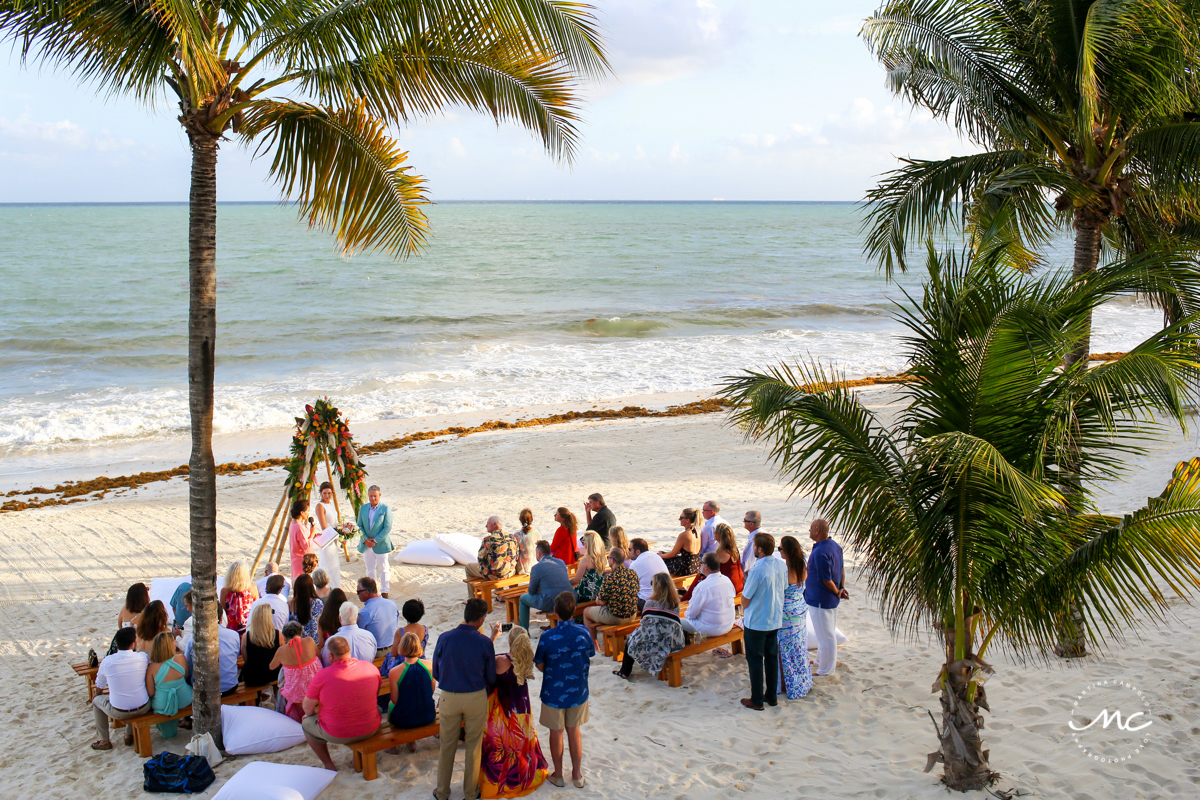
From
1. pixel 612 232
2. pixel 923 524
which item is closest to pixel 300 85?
pixel 923 524

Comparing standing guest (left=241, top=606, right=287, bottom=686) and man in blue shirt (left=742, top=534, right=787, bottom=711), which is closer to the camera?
man in blue shirt (left=742, top=534, right=787, bottom=711)

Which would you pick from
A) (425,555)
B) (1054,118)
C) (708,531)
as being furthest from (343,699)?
(1054,118)

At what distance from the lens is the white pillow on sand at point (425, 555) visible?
10836 millimetres

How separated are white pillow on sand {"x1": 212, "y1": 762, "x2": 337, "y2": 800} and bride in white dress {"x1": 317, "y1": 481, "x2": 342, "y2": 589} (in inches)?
155

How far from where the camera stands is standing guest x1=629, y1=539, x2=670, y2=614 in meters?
8.11

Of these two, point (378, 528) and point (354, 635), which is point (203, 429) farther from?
point (378, 528)

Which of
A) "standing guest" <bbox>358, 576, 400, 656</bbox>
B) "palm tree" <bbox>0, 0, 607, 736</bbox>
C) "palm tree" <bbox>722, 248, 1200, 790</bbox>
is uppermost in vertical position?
"palm tree" <bbox>0, 0, 607, 736</bbox>

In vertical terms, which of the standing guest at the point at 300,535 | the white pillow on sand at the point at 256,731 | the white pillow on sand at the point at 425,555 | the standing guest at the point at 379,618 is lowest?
the white pillow on sand at the point at 256,731

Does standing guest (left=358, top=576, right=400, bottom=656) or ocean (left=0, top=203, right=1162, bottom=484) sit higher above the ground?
ocean (left=0, top=203, right=1162, bottom=484)

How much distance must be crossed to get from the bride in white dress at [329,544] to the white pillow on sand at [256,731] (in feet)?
9.94

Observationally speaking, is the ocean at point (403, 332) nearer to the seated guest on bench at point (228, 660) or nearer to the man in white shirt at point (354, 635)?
the seated guest on bench at point (228, 660)

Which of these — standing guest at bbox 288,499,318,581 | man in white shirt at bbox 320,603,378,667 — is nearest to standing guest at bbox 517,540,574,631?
man in white shirt at bbox 320,603,378,667

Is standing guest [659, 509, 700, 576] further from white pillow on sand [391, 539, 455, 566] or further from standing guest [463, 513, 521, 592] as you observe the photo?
white pillow on sand [391, 539, 455, 566]

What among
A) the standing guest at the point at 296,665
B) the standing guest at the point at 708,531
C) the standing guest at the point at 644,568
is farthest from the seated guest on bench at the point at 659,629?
the standing guest at the point at 296,665
